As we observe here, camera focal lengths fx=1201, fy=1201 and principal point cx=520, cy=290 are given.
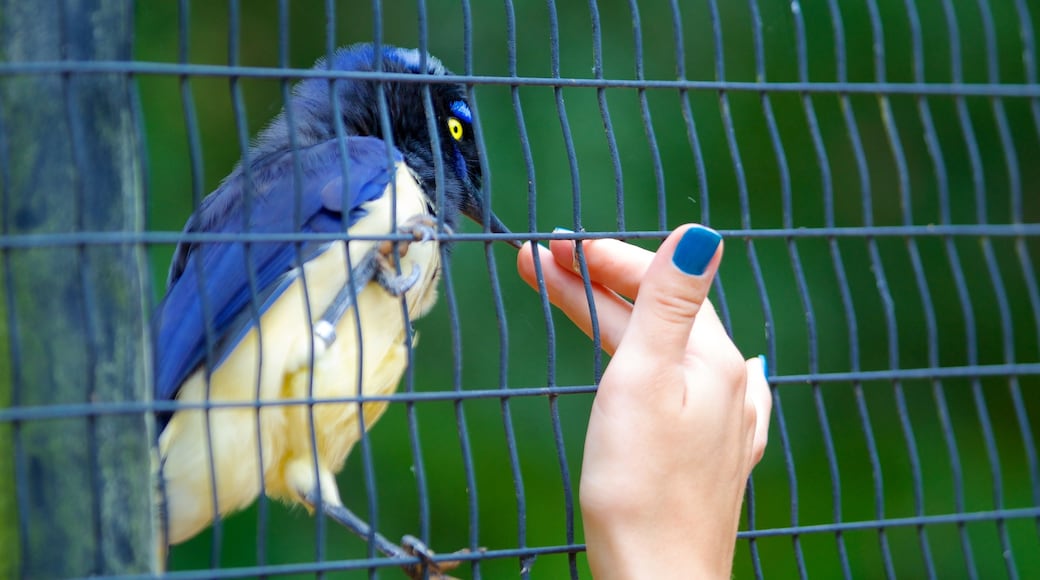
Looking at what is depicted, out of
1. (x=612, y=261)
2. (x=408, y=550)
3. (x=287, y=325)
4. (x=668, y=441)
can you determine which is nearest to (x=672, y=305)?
(x=668, y=441)

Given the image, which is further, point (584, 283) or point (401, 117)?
point (401, 117)

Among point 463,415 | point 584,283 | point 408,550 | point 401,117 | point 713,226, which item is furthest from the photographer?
point 713,226

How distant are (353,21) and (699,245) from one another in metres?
2.50

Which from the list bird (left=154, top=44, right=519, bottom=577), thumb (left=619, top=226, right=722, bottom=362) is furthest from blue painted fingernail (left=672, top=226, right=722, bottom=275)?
bird (left=154, top=44, right=519, bottom=577)

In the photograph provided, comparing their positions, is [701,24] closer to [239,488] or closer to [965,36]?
[965,36]

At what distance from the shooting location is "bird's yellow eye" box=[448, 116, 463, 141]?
2.42 metres

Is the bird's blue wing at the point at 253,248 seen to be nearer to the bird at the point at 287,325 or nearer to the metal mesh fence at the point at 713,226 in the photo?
the bird at the point at 287,325

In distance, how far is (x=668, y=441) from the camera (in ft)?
4.98

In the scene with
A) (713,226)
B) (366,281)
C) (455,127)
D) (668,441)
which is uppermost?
(455,127)

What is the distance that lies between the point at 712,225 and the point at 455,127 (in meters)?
1.50

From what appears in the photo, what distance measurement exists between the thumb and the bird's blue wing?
518 mm

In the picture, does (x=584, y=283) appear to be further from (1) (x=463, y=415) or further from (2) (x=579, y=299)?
(1) (x=463, y=415)

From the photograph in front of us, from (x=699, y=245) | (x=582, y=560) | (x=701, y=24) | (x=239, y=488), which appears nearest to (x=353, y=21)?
(x=701, y=24)

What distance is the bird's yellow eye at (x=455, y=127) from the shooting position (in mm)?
2416
